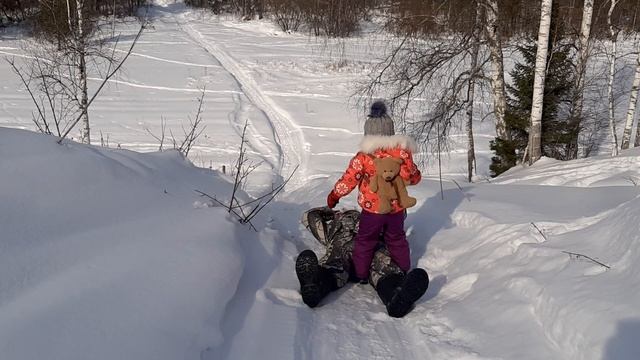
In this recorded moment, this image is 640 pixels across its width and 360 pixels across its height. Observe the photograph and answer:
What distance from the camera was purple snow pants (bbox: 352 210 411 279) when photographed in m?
3.85

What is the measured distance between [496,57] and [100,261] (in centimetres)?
914

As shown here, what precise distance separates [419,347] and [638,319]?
1.16m

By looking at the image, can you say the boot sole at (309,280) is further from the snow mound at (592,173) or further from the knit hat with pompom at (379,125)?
the snow mound at (592,173)

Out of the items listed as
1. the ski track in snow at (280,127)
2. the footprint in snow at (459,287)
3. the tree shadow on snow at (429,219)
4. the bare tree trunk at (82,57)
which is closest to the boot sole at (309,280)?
the footprint in snow at (459,287)

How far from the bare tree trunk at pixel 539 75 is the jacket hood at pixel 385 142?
5099mm

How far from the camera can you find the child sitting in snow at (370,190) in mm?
3750

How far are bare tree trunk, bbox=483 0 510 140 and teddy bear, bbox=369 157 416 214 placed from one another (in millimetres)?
6852

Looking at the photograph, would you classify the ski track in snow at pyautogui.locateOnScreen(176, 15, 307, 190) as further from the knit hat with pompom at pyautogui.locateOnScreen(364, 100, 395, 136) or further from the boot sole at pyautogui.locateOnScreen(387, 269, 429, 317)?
the boot sole at pyautogui.locateOnScreen(387, 269, 429, 317)

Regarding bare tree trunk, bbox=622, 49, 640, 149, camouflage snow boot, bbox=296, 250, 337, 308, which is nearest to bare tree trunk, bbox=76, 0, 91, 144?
camouflage snow boot, bbox=296, 250, 337, 308

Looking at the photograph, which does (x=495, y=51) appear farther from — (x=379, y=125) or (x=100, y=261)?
(x=100, y=261)

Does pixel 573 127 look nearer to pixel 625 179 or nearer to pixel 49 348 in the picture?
pixel 625 179

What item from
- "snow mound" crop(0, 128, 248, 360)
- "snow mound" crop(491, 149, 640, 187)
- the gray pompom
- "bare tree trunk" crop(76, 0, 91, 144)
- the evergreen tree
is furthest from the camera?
the evergreen tree

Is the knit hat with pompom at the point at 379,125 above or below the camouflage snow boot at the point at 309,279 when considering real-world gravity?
above

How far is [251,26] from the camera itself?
1567 inches
